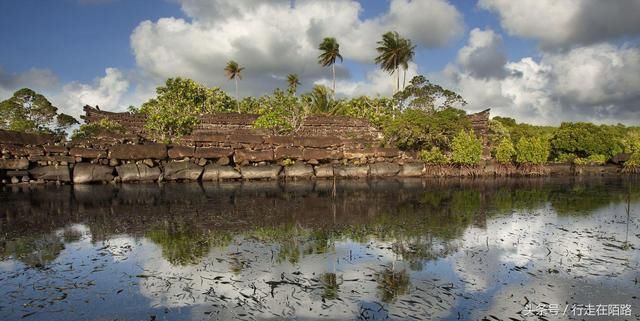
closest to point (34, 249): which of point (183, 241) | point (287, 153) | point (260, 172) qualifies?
point (183, 241)

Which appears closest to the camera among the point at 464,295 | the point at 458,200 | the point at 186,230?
the point at 464,295

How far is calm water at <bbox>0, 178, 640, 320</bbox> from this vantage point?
7250mm

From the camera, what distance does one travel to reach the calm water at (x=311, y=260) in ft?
23.8

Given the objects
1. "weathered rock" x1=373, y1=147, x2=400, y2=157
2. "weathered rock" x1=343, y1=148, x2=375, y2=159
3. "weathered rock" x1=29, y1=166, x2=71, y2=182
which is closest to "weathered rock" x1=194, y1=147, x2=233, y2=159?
"weathered rock" x1=29, y1=166, x2=71, y2=182

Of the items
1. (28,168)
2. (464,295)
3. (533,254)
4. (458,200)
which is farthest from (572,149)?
(28,168)

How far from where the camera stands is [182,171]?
98.7 ft

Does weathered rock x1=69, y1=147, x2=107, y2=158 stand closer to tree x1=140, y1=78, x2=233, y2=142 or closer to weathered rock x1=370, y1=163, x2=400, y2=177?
tree x1=140, y1=78, x2=233, y2=142

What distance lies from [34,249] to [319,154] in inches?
1039

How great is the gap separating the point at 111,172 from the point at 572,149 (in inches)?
1723

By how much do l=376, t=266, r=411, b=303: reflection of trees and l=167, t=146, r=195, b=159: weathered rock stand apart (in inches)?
997

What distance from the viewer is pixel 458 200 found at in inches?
842

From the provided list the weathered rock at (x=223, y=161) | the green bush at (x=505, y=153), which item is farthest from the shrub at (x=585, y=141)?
the weathered rock at (x=223, y=161)

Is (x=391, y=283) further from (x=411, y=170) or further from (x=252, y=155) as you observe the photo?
(x=411, y=170)

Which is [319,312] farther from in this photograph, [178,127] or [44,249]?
[178,127]
